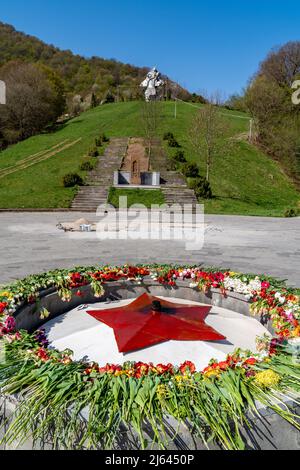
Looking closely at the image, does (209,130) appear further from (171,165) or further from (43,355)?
(43,355)

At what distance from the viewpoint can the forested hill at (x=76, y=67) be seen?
289 feet

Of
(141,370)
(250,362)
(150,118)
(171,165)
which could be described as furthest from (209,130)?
(141,370)

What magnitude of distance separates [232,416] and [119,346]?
1.83 meters

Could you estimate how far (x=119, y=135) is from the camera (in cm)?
4666

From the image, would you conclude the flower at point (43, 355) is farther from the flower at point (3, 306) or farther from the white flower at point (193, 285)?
the white flower at point (193, 285)

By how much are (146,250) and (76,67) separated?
9773 cm

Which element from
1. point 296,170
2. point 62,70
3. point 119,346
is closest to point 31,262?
point 119,346

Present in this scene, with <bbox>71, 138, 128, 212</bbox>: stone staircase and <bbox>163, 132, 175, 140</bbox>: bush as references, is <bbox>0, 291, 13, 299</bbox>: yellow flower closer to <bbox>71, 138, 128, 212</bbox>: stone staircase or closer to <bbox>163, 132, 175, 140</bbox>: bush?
<bbox>71, 138, 128, 212</bbox>: stone staircase

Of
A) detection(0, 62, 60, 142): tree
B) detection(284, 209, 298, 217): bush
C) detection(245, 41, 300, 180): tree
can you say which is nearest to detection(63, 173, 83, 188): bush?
detection(284, 209, 298, 217): bush

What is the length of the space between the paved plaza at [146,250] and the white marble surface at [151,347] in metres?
4.26

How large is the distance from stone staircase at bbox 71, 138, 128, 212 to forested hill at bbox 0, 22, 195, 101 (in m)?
42.9

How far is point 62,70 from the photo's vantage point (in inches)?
3750
